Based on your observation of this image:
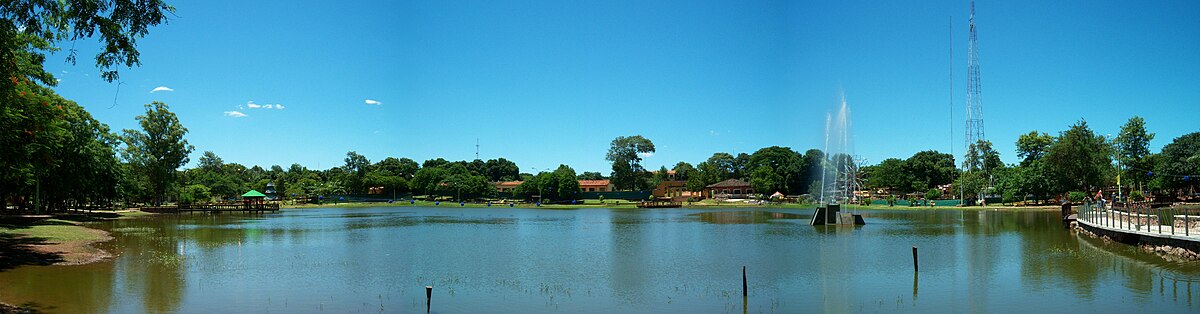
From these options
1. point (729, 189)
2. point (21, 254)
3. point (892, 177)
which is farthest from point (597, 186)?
point (21, 254)

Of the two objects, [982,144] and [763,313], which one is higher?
[982,144]

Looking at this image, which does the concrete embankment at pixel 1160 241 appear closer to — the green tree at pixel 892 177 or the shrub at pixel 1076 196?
the shrub at pixel 1076 196

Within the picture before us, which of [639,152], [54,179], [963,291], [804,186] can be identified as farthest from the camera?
[639,152]

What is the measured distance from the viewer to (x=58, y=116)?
25.5 m

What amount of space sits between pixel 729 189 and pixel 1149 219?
280 ft

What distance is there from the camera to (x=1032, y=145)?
91.1 meters

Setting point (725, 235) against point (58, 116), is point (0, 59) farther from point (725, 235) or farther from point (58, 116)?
point (725, 235)

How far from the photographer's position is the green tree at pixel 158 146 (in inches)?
2447

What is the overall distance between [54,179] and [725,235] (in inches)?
1460

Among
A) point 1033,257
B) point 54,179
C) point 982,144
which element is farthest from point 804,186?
point 54,179

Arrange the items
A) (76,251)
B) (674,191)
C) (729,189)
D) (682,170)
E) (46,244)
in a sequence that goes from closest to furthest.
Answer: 1. (76,251)
2. (46,244)
3. (729,189)
4. (674,191)
5. (682,170)

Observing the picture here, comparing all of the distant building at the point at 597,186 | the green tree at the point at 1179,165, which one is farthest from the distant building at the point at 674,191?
the green tree at the point at 1179,165

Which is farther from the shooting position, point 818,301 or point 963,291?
point 963,291

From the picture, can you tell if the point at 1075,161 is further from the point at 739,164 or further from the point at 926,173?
the point at 739,164
